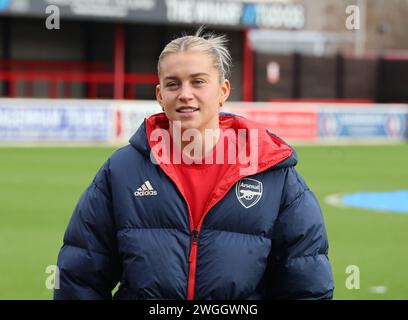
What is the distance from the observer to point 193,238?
3441mm

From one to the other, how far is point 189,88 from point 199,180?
36 centimetres

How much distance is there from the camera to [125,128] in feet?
86.0

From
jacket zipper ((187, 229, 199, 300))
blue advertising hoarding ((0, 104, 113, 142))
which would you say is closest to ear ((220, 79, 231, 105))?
jacket zipper ((187, 229, 199, 300))

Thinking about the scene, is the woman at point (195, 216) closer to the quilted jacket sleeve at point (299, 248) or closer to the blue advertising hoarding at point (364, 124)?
the quilted jacket sleeve at point (299, 248)

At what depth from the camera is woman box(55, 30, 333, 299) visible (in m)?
3.43

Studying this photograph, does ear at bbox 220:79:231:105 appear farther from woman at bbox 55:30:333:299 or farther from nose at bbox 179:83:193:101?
nose at bbox 179:83:193:101

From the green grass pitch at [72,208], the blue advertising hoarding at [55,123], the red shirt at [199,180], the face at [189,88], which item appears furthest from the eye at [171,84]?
the blue advertising hoarding at [55,123]

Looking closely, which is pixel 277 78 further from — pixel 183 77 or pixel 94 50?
pixel 183 77

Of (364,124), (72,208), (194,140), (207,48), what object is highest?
(207,48)

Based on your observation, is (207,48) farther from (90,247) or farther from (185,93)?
(90,247)

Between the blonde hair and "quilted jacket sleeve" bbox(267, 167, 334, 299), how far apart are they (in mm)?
513

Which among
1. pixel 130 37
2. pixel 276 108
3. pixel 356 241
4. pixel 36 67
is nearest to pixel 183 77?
pixel 356 241

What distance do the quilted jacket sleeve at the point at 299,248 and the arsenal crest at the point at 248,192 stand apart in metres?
0.11

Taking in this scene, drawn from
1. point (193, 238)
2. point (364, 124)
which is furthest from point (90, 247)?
point (364, 124)
